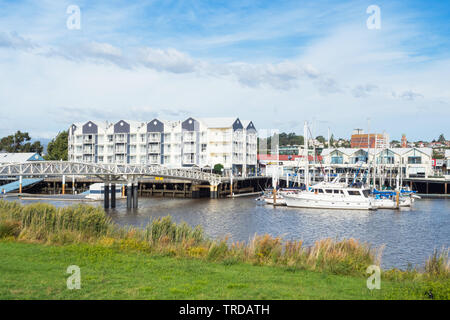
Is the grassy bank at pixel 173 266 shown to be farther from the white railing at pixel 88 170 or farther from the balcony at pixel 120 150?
the balcony at pixel 120 150

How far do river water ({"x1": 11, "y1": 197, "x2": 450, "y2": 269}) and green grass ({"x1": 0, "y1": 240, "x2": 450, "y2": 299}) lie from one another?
12.1 meters

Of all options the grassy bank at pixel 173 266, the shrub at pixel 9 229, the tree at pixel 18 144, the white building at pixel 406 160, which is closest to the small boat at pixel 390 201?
the white building at pixel 406 160

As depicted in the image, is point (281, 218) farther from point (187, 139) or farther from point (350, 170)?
point (350, 170)

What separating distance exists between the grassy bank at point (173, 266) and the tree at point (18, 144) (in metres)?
114

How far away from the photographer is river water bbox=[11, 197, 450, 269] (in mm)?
33178

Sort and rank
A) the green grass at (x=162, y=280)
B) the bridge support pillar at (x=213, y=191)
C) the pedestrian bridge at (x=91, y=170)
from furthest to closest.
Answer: the bridge support pillar at (x=213, y=191) → the pedestrian bridge at (x=91, y=170) → the green grass at (x=162, y=280)

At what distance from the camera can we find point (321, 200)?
192 feet

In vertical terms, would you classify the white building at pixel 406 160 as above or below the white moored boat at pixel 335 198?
above

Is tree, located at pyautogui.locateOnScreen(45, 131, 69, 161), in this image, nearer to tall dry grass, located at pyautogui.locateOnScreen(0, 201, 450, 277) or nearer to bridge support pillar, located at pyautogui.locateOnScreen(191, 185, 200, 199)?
bridge support pillar, located at pyautogui.locateOnScreen(191, 185, 200, 199)

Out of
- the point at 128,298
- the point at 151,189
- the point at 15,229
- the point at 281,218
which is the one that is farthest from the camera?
the point at 151,189

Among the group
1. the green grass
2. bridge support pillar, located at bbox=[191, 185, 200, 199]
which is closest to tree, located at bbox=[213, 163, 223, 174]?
bridge support pillar, located at bbox=[191, 185, 200, 199]

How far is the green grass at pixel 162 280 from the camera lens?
12.0 metres

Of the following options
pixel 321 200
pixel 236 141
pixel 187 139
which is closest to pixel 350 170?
pixel 236 141
